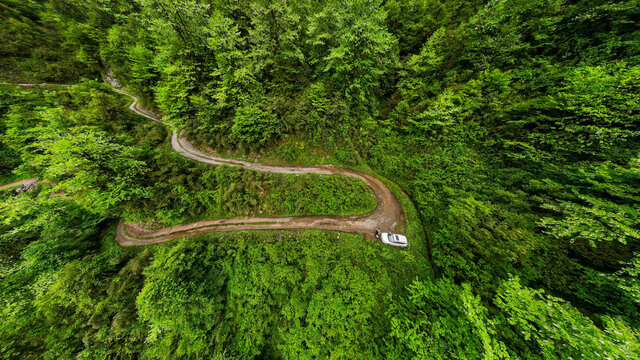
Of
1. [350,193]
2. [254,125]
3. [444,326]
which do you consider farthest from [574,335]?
[254,125]

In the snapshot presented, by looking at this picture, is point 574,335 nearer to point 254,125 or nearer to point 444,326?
point 444,326

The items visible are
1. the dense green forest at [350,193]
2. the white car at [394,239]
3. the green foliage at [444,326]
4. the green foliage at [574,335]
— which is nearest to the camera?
the green foliage at [574,335]

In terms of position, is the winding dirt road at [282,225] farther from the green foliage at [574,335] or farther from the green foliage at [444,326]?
the green foliage at [574,335]

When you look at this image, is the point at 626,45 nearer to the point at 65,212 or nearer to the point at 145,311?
the point at 145,311

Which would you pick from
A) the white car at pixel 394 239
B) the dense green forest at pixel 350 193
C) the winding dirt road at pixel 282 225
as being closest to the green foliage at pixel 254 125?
the dense green forest at pixel 350 193

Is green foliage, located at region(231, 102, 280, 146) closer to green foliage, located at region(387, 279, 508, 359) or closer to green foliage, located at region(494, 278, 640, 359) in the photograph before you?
green foliage, located at region(387, 279, 508, 359)
